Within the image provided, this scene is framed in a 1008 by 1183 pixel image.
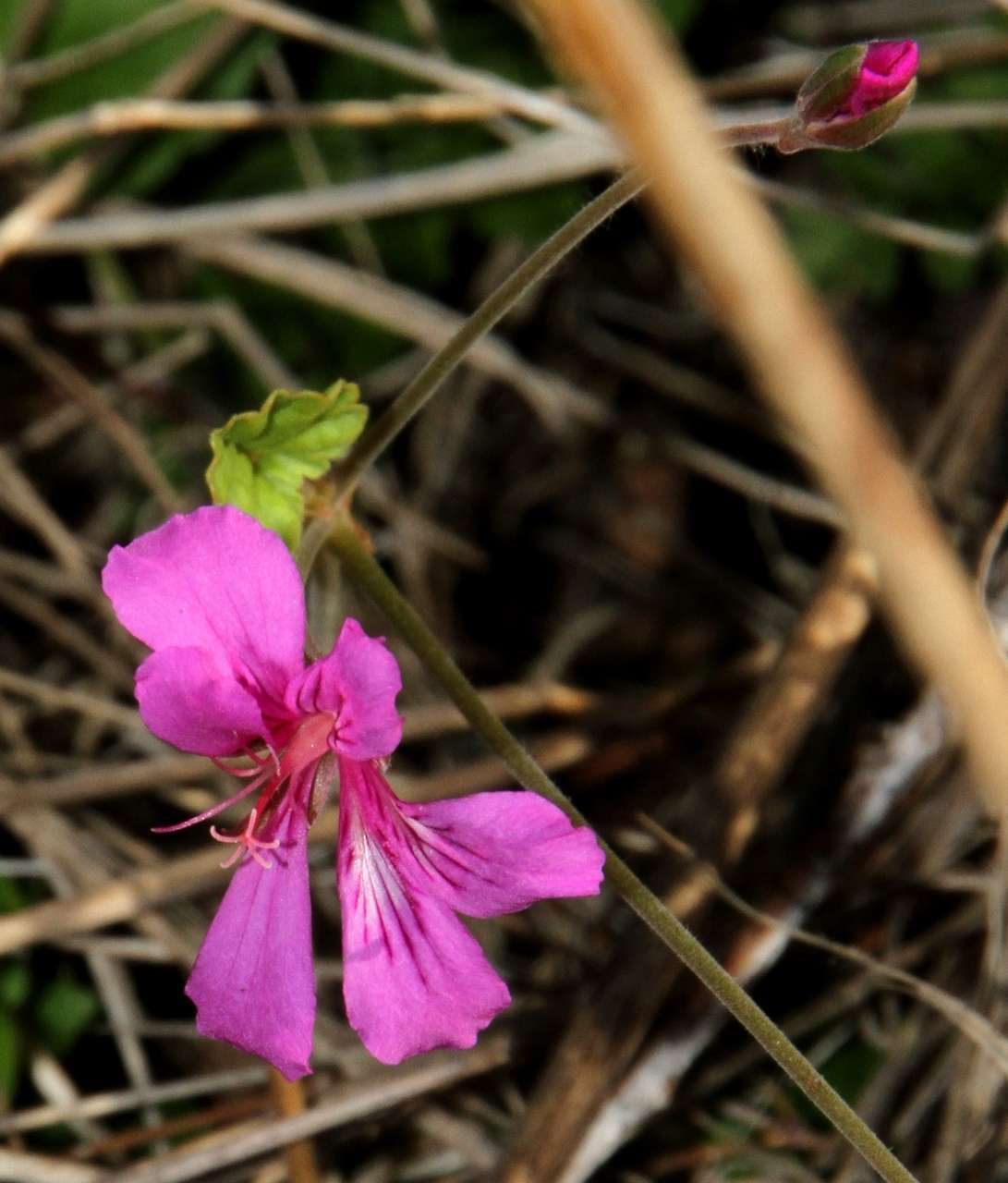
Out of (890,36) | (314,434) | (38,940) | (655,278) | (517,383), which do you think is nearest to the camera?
(314,434)

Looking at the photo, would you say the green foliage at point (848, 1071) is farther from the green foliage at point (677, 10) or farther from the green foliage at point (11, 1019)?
the green foliage at point (677, 10)

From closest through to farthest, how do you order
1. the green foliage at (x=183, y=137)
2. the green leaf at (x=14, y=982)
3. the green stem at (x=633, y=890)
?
the green stem at (x=633, y=890) → the green leaf at (x=14, y=982) → the green foliage at (x=183, y=137)

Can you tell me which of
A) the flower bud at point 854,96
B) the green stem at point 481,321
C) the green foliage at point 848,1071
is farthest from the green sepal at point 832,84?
the green foliage at point 848,1071

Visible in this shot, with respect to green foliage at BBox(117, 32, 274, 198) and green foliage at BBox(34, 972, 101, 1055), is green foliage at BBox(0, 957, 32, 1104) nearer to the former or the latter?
green foliage at BBox(34, 972, 101, 1055)

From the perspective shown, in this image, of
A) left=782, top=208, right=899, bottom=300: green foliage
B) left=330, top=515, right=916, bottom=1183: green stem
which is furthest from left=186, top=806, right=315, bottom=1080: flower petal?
left=782, top=208, right=899, bottom=300: green foliage

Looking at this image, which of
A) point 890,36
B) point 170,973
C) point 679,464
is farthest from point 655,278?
point 170,973

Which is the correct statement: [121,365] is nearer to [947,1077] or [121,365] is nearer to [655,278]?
[655,278]

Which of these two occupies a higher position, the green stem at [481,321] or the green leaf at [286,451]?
the green stem at [481,321]
